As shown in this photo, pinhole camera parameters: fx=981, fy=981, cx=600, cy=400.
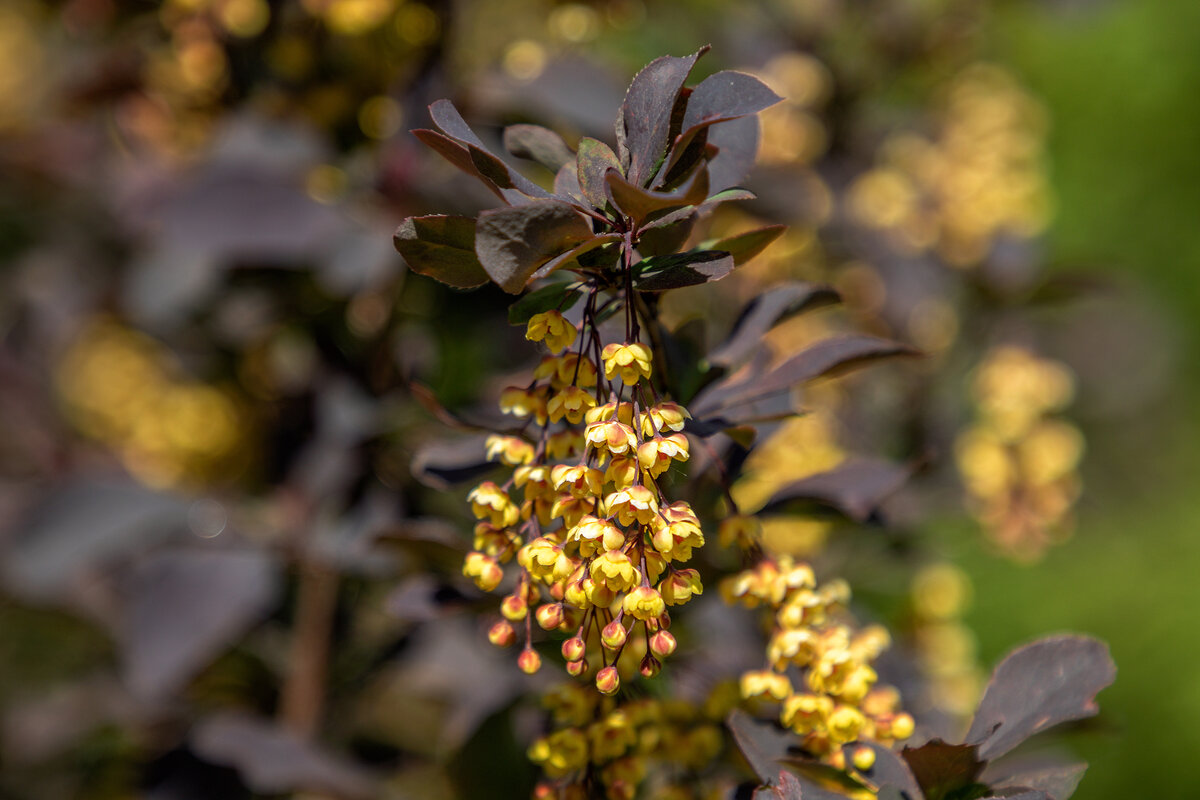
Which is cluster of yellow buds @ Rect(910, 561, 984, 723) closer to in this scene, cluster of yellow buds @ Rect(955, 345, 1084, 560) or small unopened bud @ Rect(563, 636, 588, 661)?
cluster of yellow buds @ Rect(955, 345, 1084, 560)

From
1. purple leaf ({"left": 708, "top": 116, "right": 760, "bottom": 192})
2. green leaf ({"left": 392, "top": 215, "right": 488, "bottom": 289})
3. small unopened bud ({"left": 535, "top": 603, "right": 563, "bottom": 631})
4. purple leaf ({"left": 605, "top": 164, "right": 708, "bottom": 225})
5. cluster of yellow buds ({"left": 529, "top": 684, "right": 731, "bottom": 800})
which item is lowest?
cluster of yellow buds ({"left": 529, "top": 684, "right": 731, "bottom": 800})

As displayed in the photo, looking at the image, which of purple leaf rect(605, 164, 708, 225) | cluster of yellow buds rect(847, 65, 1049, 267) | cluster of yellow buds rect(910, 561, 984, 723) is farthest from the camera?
cluster of yellow buds rect(847, 65, 1049, 267)

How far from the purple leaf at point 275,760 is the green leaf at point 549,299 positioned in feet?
1.67

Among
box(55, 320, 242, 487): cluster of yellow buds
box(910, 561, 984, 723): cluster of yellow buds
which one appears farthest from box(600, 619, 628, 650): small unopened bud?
box(55, 320, 242, 487): cluster of yellow buds

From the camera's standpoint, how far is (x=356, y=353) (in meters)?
1.06

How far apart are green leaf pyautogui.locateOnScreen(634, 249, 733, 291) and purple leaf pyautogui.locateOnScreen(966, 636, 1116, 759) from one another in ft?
0.93

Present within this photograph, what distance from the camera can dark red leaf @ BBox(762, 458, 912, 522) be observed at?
2.09 feet

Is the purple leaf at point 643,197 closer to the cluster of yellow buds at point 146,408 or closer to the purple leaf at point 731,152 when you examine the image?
Answer: the purple leaf at point 731,152

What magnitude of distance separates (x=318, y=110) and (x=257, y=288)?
0.22 metres

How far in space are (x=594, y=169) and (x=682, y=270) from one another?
0.23 ft

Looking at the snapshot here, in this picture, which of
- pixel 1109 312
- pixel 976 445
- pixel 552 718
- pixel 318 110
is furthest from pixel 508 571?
pixel 1109 312

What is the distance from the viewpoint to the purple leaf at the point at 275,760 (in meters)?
0.81

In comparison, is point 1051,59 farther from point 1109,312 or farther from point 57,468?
point 57,468

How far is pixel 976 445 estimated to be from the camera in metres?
1.18
